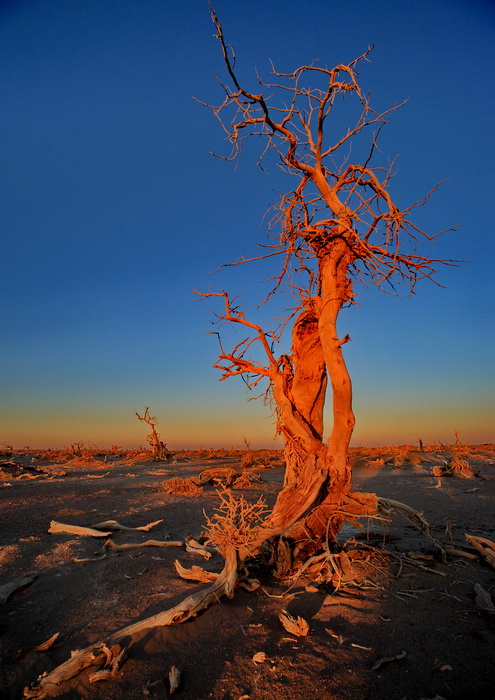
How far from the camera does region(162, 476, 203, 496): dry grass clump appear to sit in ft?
36.9

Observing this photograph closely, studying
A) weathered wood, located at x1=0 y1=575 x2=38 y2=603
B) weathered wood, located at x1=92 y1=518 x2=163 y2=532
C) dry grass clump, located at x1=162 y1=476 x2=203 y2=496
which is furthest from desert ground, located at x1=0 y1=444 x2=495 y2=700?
dry grass clump, located at x1=162 y1=476 x2=203 y2=496

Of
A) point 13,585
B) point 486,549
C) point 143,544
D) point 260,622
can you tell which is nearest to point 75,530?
point 143,544

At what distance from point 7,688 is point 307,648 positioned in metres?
2.21

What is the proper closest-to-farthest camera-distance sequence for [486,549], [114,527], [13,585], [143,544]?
1. [13,585]
2. [486,549]
3. [143,544]
4. [114,527]

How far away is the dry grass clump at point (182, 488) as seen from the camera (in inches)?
443

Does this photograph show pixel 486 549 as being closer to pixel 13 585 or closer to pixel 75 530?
pixel 13 585

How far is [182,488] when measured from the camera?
37.8ft

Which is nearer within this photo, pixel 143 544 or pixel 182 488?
pixel 143 544

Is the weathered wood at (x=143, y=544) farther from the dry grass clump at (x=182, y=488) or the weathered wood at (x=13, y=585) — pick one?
the dry grass clump at (x=182, y=488)

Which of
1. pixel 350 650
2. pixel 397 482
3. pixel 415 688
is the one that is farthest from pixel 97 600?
pixel 397 482

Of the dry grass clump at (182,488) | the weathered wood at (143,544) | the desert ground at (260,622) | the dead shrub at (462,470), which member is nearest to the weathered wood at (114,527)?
the desert ground at (260,622)

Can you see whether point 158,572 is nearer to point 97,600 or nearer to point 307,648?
point 97,600

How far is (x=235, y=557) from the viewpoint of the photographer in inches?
164

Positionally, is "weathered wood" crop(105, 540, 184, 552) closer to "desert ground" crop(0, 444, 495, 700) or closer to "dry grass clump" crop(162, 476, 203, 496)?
"desert ground" crop(0, 444, 495, 700)
